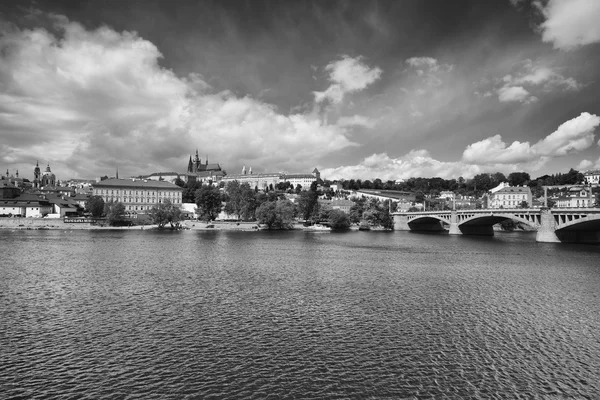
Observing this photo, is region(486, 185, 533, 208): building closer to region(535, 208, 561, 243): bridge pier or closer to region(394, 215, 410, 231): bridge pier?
region(394, 215, 410, 231): bridge pier

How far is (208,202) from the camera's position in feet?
397

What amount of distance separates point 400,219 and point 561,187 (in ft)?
350

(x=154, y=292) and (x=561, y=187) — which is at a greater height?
(x=561, y=187)

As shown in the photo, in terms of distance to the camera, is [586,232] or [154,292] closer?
[154,292]

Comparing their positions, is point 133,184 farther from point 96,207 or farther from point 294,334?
point 294,334

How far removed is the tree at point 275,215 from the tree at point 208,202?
15.1 m

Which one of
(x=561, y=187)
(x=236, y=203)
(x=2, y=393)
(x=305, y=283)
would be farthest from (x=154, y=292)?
(x=561, y=187)

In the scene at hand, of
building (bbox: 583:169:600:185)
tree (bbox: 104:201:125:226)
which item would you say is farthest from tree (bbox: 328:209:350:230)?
building (bbox: 583:169:600:185)

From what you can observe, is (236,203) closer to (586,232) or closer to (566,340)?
(586,232)

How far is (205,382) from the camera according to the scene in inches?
563

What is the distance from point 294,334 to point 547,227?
2811 inches

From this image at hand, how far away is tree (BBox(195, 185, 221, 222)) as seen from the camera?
120750 millimetres

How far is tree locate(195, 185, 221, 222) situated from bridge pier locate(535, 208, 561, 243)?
275 feet

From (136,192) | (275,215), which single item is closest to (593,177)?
(275,215)
